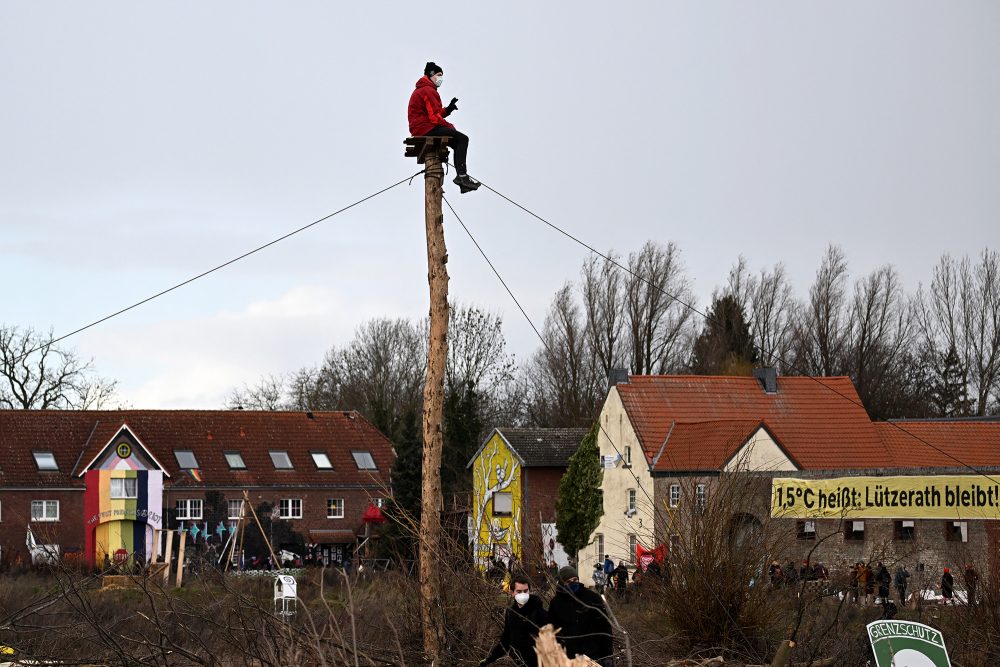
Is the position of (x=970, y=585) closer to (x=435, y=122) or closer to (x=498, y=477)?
(x=435, y=122)

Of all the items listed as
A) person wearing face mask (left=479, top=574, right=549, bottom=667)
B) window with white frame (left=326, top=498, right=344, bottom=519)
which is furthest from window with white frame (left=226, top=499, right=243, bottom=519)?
person wearing face mask (left=479, top=574, right=549, bottom=667)

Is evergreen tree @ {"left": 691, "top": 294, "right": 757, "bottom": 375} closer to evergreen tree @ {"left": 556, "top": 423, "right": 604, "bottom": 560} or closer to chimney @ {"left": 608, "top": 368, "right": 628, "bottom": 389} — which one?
chimney @ {"left": 608, "top": 368, "right": 628, "bottom": 389}

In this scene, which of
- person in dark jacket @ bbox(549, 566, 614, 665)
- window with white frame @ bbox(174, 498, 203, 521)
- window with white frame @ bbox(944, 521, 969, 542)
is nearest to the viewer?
person in dark jacket @ bbox(549, 566, 614, 665)

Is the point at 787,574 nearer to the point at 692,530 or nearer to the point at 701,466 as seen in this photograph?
the point at 692,530

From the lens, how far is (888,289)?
69.2m

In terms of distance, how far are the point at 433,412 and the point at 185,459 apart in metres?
42.2

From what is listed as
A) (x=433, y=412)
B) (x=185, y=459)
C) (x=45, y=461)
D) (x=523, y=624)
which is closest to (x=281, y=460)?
(x=185, y=459)

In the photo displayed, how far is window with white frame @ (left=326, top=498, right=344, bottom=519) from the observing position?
184ft

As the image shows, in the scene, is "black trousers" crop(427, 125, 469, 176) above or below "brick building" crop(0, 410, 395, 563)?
above

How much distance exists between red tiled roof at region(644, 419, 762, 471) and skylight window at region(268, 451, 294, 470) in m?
18.9

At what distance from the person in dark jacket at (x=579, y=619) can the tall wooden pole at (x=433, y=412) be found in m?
3.15

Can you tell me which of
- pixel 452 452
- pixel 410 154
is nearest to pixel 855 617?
pixel 410 154

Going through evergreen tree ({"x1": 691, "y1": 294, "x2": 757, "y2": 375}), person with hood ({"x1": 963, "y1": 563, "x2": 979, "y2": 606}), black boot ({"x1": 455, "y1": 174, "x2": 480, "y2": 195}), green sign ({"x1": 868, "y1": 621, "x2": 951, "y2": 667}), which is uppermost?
evergreen tree ({"x1": 691, "y1": 294, "x2": 757, "y2": 375})

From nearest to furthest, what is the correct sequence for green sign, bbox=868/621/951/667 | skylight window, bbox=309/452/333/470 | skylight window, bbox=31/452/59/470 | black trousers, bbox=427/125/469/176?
1. green sign, bbox=868/621/951/667
2. black trousers, bbox=427/125/469/176
3. skylight window, bbox=31/452/59/470
4. skylight window, bbox=309/452/333/470
